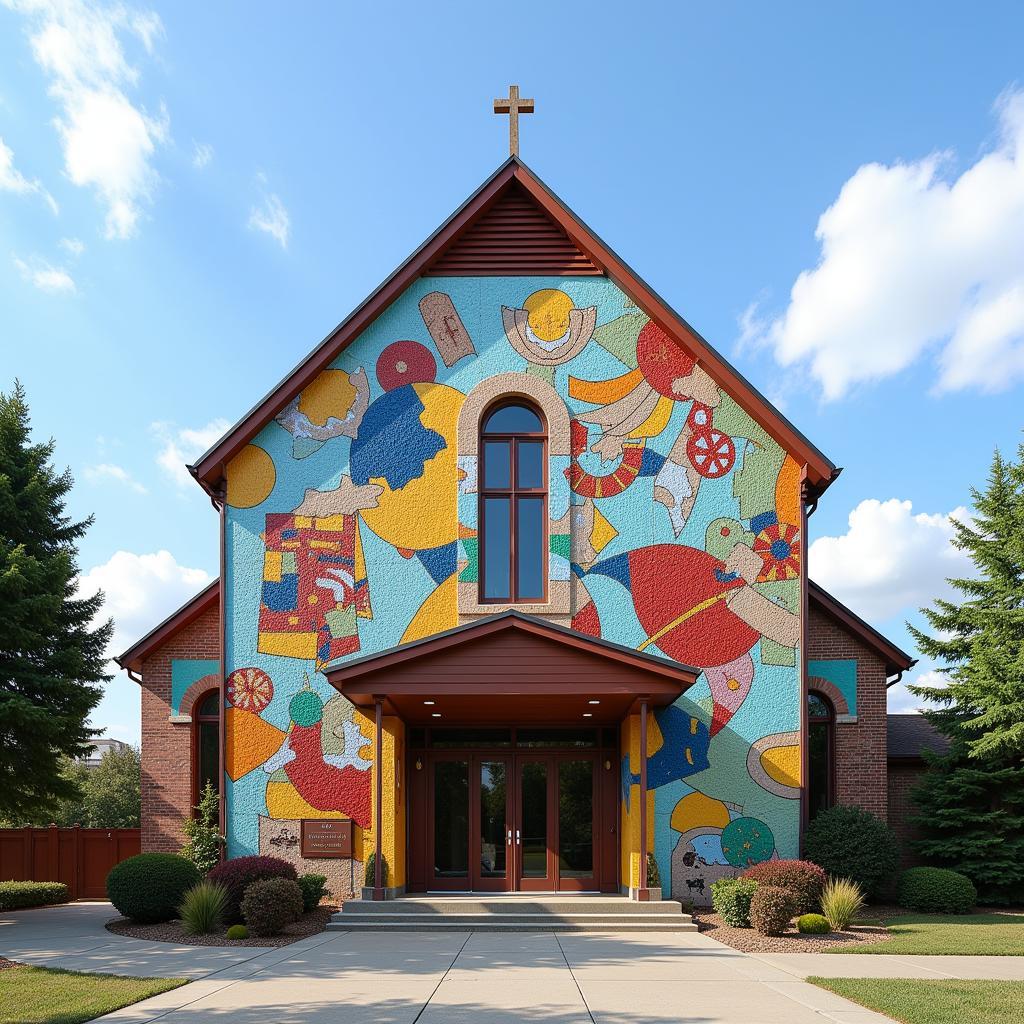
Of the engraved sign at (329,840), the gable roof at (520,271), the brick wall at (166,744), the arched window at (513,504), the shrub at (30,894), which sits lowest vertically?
the shrub at (30,894)

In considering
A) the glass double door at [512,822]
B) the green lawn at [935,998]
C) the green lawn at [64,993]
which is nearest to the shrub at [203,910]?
the green lawn at [64,993]

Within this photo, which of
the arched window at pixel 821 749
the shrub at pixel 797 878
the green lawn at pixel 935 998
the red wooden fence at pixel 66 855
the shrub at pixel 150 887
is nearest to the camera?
the green lawn at pixel 935 998

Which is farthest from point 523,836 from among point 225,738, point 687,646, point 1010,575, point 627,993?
point 1010,575

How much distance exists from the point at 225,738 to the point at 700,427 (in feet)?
34.5

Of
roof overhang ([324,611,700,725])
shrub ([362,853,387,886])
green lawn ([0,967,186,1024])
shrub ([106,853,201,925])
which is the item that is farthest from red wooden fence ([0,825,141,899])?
green lawn ([0,967,186,1024])

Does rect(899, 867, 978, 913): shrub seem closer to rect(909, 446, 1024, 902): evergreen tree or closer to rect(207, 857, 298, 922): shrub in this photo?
rect(909, 446, 1024, 902): evergreen tree

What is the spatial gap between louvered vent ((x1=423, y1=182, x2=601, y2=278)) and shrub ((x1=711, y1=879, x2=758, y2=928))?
1127 cm

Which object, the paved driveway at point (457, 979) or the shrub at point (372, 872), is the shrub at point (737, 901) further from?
the shrub at point (372, 872)

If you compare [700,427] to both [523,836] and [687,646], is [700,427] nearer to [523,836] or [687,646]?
[687,646]

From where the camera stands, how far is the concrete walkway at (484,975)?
9086 millimetres

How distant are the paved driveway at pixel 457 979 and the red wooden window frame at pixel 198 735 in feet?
13.2

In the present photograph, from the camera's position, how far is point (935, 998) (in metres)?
9.70

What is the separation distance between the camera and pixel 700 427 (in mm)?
17922

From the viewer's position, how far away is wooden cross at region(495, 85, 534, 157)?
18.9 meters
